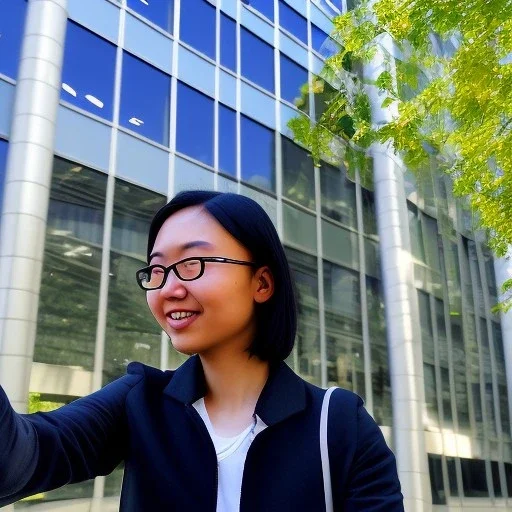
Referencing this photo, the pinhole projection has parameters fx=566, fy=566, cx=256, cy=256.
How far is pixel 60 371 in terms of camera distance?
7.28m

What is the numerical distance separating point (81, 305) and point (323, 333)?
5084 mm

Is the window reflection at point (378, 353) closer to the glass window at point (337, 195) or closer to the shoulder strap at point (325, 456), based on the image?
the glass window at point (337, 195)

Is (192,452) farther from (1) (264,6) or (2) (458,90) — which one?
(1) (264,6)

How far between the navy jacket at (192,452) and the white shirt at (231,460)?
0.02 m

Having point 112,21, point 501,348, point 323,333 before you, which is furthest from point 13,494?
point 501,348

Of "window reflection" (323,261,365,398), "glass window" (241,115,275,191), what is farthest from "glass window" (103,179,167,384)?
"window reflection" (323,261,365,398)

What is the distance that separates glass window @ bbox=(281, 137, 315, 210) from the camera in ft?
37.9

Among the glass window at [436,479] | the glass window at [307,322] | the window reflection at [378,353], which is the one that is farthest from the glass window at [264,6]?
the glass window at [436,479]

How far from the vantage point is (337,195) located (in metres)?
12.6

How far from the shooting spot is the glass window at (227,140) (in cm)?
1046

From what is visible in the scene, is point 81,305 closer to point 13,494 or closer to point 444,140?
point 444,140

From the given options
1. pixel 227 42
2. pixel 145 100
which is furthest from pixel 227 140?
pixel 227 42

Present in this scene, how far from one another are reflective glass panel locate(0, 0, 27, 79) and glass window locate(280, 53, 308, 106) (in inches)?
229

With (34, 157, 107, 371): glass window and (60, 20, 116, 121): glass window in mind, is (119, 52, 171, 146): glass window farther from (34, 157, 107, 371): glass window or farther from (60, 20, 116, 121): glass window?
(34, 157, 107, 371): glass window
